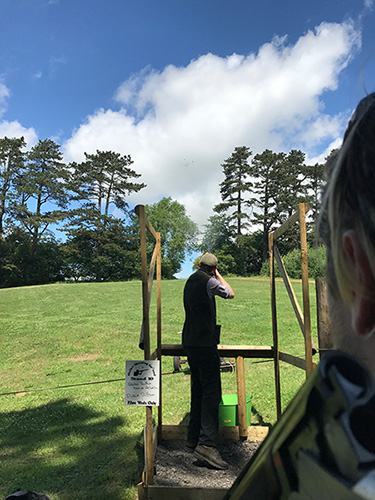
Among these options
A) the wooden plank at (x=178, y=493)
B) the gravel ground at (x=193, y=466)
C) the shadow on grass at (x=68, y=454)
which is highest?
the wooden plank at (x=178, y=493)

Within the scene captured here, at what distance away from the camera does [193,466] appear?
161 inches

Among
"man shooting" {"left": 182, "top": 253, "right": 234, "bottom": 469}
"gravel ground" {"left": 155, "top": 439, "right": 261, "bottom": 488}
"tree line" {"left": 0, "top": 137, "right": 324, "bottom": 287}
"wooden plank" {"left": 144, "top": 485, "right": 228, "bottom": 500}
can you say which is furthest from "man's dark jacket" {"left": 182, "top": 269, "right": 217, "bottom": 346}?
"tree line" {"left": 0, "top": 137, "right": 324, "bottom": 287}

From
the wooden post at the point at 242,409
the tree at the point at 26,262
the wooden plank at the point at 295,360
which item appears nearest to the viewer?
the wooden plank at the point at 295,360

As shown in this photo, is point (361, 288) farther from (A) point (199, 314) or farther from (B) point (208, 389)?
(B) point (208, 389)

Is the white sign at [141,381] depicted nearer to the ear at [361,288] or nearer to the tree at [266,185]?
the ear at [361,288]

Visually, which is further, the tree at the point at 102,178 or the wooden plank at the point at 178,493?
the tree at the point at 102,178

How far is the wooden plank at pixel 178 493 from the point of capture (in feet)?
10.8

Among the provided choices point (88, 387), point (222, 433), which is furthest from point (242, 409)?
point (88, 387)

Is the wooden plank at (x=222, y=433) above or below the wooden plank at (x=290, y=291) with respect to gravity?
below

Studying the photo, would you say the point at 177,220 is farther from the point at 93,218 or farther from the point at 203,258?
the point at 203,258

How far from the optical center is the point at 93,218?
1558 inches

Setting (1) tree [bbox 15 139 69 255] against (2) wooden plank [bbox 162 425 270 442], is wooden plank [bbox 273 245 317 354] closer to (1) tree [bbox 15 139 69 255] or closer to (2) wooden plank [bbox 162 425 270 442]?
(2) wooden plank [bbox 162 425 270 442]

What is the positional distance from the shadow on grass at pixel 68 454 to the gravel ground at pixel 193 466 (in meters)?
0.29

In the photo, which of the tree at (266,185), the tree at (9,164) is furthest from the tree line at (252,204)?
the tree at (9,164)
